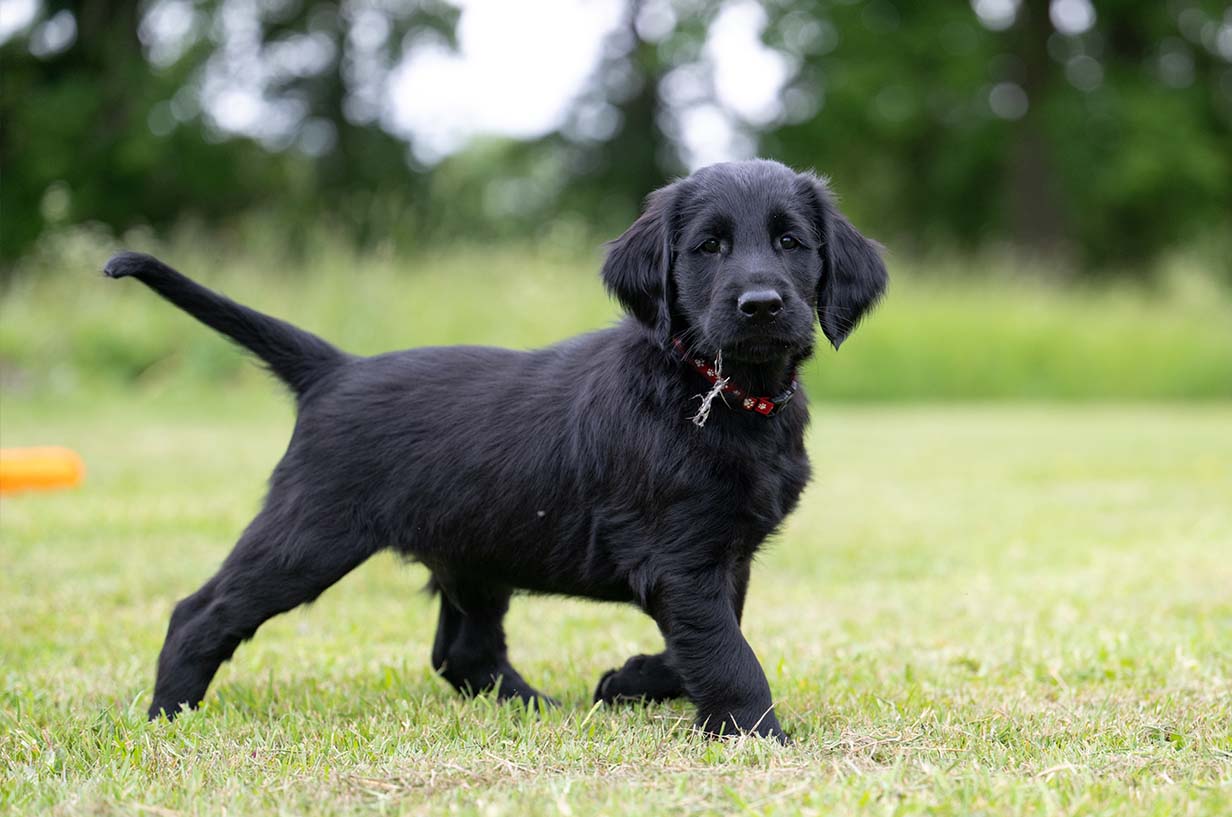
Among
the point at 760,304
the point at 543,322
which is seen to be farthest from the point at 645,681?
the point at 543,322

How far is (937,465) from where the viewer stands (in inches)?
336

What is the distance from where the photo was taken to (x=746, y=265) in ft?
9.62

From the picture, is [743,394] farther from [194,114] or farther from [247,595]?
[194,114]

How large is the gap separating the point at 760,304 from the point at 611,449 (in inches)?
19.4

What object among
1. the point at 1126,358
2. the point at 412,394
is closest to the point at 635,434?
the point at 412,394

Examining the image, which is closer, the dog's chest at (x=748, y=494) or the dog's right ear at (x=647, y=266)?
the dog's chest at (x=748, y=494)

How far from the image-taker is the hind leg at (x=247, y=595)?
3117 millimetres

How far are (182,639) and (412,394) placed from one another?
823mm

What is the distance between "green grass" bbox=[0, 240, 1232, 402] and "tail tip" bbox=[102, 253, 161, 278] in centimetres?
635

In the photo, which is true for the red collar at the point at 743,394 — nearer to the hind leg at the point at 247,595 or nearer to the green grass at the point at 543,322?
the hind leg at the point at 247,595

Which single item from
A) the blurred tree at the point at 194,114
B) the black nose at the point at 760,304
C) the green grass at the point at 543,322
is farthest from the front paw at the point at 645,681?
the blurred tree at the point at 194,114

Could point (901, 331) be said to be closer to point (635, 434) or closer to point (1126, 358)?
point (1126, 358)

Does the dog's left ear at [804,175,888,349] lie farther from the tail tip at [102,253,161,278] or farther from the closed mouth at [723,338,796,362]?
the tail tip at [102,253,161,278]

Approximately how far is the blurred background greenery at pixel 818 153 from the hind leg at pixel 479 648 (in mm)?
10617
